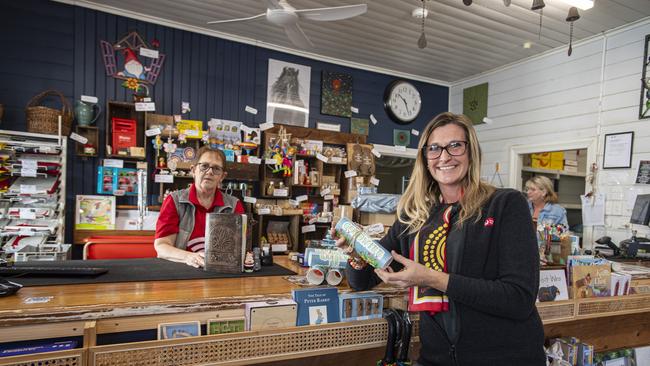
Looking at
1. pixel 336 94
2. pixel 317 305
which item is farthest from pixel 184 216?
pixel 336 94

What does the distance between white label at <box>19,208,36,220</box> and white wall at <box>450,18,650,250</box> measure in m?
5.73

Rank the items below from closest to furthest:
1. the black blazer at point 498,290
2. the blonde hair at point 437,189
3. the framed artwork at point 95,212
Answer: the black blazer at point 498,290 < the blonde hair at point 437,189 < the framed artwork at point 95,212

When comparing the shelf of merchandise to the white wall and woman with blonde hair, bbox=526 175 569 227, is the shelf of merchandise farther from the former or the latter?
the white wall

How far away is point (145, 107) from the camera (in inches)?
176

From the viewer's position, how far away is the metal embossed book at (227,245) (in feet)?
5.97

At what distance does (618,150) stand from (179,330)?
470 centimetres

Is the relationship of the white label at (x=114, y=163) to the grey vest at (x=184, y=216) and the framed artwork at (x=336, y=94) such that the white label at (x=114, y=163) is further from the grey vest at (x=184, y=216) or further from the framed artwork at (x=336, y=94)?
the framed artwork at (x=336, y=94)

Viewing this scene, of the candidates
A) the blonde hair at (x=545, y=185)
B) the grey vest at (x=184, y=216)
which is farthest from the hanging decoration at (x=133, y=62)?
the blonde hair at (x=545, y=185)

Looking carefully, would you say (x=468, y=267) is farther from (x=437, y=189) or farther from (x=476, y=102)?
(x=476, y=102)

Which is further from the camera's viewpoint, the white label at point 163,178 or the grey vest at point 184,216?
the white label at point 163,178

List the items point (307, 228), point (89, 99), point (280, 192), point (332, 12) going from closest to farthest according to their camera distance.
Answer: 1. point (332, 12)
2. point (89, 99)
3. point (280, 192)
4. point (307, 228)

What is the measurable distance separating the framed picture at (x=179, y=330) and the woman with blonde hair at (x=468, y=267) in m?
0.68

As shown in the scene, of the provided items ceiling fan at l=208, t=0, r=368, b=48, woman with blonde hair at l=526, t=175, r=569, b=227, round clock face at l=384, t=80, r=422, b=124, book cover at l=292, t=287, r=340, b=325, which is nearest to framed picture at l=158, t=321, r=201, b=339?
book cover at l=292, t=287, r=340, b=325

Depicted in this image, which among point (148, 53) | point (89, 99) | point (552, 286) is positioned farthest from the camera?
point (148, 53)
